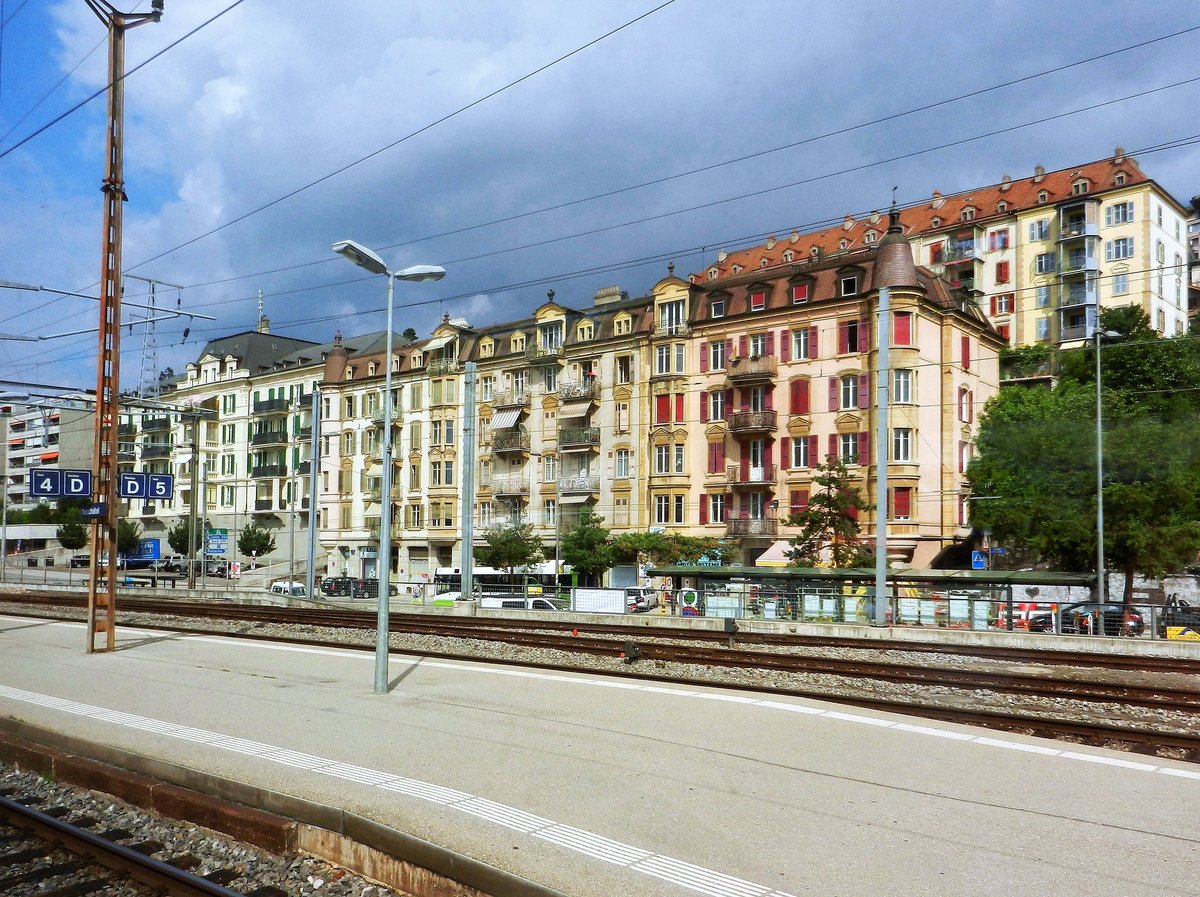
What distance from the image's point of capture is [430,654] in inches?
747

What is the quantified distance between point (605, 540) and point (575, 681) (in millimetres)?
34257

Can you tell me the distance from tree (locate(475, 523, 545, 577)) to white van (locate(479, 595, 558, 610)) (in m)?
11.3

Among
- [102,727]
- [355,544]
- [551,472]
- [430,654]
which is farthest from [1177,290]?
[102,727]

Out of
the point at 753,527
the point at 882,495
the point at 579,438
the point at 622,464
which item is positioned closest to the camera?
the point at 882,495

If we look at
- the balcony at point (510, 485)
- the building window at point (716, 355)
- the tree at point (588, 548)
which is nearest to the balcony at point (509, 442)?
the balcony at point (510, 485)

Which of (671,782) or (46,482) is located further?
(46,482)

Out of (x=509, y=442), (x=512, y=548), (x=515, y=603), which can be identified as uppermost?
(x=509, y=442)

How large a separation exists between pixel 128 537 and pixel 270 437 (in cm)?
1230

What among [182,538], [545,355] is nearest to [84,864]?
[545,355]

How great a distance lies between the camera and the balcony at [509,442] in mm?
58156

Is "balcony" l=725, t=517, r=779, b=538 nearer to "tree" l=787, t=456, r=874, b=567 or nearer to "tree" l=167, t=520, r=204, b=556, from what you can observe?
"tree" l=787, t=456, r=874, b=567

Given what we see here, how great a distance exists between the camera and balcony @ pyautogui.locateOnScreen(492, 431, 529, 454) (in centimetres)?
5816

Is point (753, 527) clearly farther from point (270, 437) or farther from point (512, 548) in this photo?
point (270, 437)

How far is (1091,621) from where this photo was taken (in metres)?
26.4
